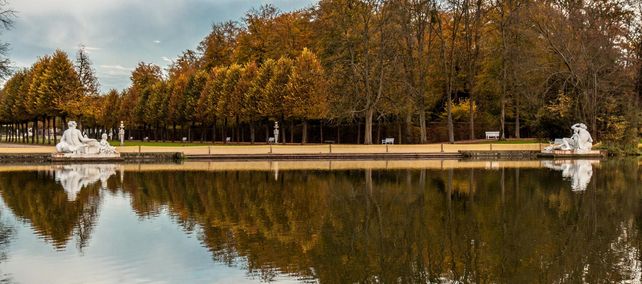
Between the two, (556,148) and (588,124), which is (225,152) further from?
(588,124)

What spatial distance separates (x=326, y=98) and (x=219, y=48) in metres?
32.0

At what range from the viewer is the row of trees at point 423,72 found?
162ft

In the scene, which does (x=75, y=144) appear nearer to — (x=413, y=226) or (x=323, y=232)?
(x=323, y=232)

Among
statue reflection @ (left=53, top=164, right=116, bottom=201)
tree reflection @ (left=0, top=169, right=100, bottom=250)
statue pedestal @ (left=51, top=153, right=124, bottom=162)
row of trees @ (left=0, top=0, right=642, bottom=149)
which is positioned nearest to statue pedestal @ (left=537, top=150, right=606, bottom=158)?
row of trees @ (left=0, top=0, right=642, bottom=149)

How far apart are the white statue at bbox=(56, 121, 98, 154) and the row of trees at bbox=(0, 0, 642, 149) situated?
1949 centimetres

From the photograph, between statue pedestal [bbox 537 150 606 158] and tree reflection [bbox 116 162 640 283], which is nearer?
tree reflection [bbox 116 162 640 283]

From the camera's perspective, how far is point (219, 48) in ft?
273

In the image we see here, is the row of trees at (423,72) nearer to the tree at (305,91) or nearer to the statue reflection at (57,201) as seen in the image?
the tree at (305,91)

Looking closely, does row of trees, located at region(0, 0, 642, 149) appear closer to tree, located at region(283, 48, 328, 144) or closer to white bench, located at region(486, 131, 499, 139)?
tree, located at region(283, 48, 328, 144)

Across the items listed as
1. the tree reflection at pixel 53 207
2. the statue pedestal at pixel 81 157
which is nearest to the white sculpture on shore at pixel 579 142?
the statue pedestal at pixel 81 157

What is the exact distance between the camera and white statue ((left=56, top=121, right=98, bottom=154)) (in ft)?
133

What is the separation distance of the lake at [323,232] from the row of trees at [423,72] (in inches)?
1075

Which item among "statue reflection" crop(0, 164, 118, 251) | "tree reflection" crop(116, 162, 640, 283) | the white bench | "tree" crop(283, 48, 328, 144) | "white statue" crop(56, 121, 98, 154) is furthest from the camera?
the white bench

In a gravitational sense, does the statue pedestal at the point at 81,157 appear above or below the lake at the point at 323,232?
above
